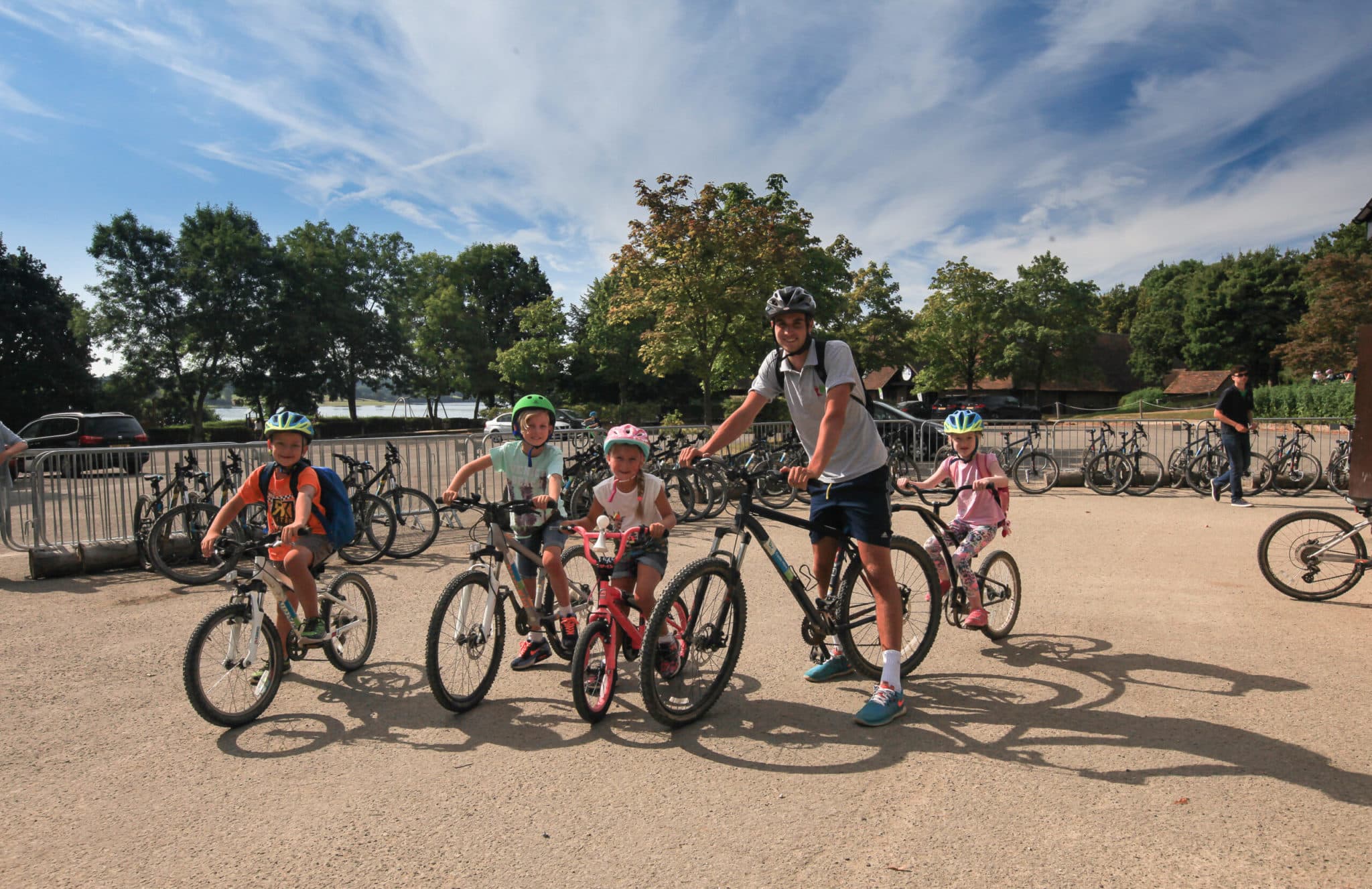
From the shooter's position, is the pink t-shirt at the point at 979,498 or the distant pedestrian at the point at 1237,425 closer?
the pink t-shirt at the point at 979,498

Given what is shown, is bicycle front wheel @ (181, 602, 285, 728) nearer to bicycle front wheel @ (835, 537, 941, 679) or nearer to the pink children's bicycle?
the pink children's bicycle

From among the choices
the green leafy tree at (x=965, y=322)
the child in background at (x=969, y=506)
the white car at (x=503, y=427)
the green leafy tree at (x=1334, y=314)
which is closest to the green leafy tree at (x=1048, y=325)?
the green leafy tree at (x=965, y=322)

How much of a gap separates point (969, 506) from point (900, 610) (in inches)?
56.2

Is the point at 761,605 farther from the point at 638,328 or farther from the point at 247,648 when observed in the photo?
the point at 638,328

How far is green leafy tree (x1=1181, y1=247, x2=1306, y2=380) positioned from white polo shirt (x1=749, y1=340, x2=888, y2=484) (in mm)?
70049

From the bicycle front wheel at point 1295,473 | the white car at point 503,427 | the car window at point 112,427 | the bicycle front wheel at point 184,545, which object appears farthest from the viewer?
the car window at point 112,427

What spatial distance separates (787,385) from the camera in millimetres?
3977

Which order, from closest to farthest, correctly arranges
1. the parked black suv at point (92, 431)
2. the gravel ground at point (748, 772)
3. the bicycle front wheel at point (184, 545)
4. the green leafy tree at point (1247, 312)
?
the gravel ground at point (748, 772) < the bicycle front wheel at point (184, 545) < the parked black suv at point (92, 431) < the green leafy tree at point (1247, 312)

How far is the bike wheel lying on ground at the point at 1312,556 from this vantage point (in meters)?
5.89

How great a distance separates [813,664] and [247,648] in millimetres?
3042

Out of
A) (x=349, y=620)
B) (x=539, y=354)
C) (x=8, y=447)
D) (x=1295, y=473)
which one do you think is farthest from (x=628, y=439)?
(x=539, y=354)

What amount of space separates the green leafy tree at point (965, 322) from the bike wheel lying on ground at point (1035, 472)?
4007 cm

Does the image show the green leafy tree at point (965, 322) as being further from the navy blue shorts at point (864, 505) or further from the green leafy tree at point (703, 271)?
the navy blue shorts at point (864, 505)

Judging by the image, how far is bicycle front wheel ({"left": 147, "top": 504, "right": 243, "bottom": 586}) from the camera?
739 cm
